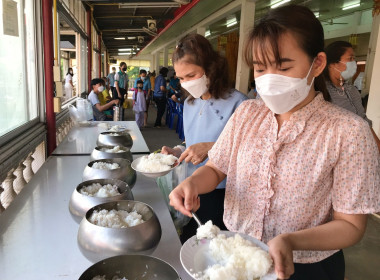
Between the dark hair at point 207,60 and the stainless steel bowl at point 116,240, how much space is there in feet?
3.02

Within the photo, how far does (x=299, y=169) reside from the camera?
3.07 ft

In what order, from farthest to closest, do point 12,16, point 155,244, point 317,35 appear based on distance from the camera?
point 12,16 < point 155,244 < point 317,35

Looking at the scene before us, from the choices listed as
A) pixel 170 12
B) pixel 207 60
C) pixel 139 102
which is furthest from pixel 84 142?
pixel 170 12

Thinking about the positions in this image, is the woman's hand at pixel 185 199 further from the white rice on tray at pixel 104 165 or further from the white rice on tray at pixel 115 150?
the white rice on tray at pixel 115 150

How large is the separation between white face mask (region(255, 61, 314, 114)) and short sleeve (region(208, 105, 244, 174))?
16cm

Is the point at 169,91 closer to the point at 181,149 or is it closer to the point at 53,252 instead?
the point at 181,149

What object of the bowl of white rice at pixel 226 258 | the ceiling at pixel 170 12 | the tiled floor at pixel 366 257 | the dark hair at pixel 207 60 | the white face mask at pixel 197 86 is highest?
the ceiling at pixel 170 12

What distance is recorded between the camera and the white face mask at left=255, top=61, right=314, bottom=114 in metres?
0.96

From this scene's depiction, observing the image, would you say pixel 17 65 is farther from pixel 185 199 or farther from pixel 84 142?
pixel 185 199

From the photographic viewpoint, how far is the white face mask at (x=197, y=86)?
1.71 m

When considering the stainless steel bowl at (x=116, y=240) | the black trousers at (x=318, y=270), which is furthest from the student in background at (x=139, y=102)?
the black trousers at (x=318, y=270)

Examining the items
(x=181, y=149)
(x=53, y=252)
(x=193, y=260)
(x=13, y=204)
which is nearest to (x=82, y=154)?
(x=181, y=149)

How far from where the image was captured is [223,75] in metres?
1.78

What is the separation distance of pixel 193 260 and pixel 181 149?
1198 millimetres
